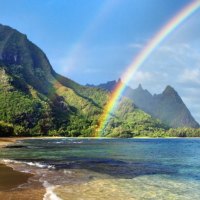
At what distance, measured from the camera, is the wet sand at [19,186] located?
2581 centimetres

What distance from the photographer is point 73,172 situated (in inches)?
1639

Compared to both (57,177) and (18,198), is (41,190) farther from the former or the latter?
(57,177)

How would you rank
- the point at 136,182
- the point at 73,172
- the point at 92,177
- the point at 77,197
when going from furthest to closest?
1. the point at 73,172
2. the point at 92,177
3. the point at 136,182
4. the point at 77,197

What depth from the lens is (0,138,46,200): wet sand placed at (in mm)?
25812

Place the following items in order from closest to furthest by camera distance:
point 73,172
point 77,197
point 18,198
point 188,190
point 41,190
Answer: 1. point 18,198
2. point 77,197
3. point 41,190
4. point 188,190
5. point 73,172

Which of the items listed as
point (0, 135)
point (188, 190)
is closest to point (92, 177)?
point (188, 190)

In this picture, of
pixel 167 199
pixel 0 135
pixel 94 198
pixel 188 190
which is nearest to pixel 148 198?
pixel 167 199

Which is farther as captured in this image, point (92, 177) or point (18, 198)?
point (92, 177)

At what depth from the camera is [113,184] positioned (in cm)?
3359

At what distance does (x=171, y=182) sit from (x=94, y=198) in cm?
1305

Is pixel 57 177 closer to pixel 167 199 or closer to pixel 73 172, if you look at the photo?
pixel 73 172

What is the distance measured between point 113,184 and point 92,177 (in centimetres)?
499

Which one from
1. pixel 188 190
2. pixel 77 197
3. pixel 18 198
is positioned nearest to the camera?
pixel 18 198

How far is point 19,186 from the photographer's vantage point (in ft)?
99.1
